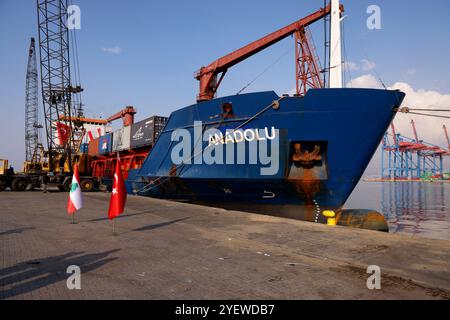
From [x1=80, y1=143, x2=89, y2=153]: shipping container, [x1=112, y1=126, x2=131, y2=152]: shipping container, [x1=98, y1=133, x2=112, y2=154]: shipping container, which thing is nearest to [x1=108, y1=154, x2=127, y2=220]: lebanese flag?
[x1=112, y1=126, x2=131, y2=152]: shipping container

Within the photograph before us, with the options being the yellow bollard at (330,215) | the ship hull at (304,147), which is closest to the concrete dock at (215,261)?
the yellow bollard at (330,215)

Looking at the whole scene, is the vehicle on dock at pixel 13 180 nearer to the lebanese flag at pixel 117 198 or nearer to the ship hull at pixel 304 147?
the ship hull at pixel 304 147

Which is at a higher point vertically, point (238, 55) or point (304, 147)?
point (238, 55)

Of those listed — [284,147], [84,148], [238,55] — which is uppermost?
[238,55]

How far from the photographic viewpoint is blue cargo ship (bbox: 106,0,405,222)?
409 inches

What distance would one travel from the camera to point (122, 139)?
21797 mm

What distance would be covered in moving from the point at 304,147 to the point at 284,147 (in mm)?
746

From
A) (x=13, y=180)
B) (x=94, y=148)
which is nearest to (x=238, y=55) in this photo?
(x=94, y=148)

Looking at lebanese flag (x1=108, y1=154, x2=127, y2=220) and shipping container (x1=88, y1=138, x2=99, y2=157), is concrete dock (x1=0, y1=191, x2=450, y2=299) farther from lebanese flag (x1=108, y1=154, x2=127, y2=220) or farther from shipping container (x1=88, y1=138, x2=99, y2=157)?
shipping container (x1=88, y1=138, x2=99, y2=157)

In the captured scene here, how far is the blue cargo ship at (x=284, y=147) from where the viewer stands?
10391 millimetres

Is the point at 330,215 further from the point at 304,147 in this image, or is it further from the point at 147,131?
the point at 147,131

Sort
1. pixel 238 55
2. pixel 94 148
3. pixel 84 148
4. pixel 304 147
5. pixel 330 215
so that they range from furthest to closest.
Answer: pixel 84 148
pixel 94 148
pixel 238 55
pixel 304 147
pixel 330 215

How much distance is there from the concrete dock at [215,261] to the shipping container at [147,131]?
9703 mm

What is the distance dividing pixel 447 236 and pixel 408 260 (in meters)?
10.8
